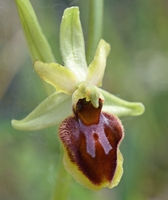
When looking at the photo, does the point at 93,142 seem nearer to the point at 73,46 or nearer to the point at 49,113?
the point at 49,113

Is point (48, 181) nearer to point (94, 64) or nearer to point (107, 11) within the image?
point (94, 64)

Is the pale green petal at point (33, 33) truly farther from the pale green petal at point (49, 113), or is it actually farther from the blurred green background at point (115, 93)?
the blurred green background at point (115, 93)

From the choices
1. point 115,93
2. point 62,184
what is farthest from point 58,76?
point 115,93

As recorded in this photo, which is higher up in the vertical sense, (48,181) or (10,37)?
(10,37)

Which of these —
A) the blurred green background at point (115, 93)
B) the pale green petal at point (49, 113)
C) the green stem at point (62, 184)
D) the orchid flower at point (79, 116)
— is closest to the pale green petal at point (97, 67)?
the orchid flower at point (79, 116)

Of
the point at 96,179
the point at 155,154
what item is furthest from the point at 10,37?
the point at 96,179

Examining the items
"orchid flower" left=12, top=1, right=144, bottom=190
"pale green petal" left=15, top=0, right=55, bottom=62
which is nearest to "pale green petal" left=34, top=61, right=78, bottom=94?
"orchid flower" left=12, top=1, right=144, bottom=190
